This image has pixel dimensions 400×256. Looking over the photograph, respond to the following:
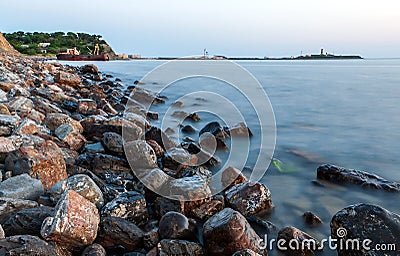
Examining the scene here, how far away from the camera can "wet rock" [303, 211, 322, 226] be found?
2.92 m

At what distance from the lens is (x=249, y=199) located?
2.93m

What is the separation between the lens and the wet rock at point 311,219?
2916 millimetres

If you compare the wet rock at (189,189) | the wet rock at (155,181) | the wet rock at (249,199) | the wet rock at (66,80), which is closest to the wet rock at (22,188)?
the wet rock at (155,181)

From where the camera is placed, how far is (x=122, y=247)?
7.13ft

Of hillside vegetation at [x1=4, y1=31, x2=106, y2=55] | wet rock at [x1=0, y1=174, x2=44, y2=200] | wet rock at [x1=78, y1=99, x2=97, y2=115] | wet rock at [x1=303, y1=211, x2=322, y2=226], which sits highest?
hillside vegetation at [x1=4, y1=31, x2=106, y2=55]

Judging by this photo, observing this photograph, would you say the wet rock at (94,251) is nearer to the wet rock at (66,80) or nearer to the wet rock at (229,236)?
the wet rock at (229,236)

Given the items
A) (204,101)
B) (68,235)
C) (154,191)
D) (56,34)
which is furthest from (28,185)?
(56,34)

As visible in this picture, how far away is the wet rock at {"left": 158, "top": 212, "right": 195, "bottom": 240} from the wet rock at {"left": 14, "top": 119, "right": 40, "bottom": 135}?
2.18 meters

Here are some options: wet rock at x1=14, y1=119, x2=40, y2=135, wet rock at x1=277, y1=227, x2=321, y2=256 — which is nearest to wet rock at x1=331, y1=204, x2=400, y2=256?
wet rock at x1=277, y1=227, x2=321, y2=256

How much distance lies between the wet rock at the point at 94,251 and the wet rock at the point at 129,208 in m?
0.41

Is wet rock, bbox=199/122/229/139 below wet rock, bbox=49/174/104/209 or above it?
below

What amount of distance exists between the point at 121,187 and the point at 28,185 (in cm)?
95

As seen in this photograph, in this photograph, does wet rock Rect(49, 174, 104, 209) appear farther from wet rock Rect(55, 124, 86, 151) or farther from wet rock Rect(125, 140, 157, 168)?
wet rock Rect(55, 124, 86, 151)

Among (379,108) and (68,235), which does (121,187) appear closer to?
(68,235)
